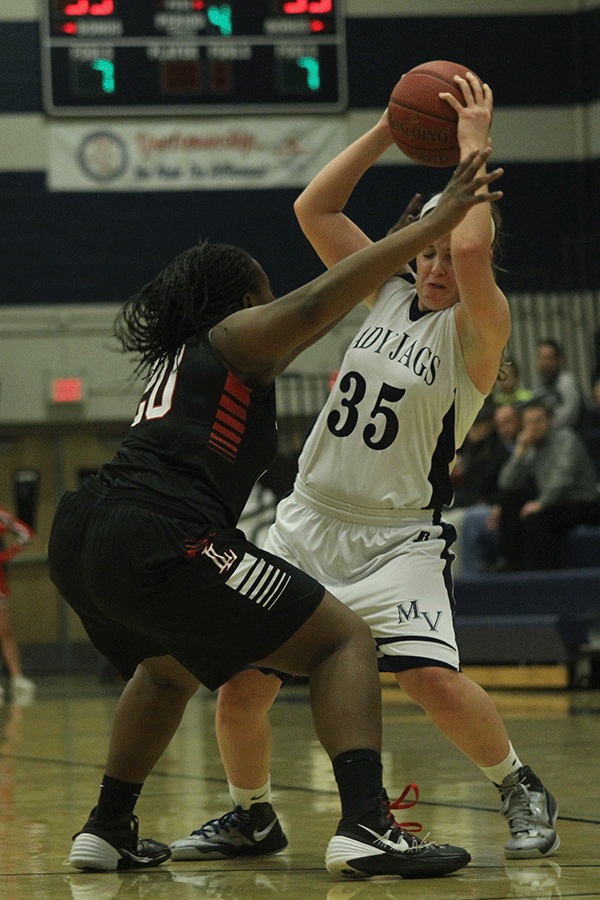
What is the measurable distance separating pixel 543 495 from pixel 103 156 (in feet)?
22.0

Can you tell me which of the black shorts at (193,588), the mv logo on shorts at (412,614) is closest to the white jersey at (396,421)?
the mv logo on shorts at (412,614)

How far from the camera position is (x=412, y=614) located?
9.98ft

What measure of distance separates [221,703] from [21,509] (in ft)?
33.5

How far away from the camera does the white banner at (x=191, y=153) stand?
12.9 metres

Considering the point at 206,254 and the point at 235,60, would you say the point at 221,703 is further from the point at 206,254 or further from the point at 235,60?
the point at 235,60

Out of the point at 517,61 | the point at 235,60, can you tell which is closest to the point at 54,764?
the point at 235,60

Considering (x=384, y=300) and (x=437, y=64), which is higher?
(x=437, y=64)

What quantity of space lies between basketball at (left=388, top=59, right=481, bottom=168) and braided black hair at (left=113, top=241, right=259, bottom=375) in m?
0.62

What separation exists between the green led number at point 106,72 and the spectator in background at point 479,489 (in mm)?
4538

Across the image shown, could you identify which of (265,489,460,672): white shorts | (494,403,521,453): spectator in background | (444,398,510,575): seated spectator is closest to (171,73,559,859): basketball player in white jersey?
(265,489,460,672): white shorts

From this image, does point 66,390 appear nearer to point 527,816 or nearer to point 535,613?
point 535,613

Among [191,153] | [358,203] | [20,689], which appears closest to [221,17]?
[191,153]

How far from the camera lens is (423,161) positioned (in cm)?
340

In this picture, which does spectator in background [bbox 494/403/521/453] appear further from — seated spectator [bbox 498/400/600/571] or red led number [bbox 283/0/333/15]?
red led number [bbox 283/0/333/15]
